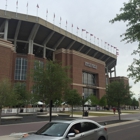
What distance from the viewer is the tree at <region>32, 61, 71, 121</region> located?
1612 cm

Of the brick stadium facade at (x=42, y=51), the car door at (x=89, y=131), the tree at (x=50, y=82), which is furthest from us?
the brick stadium facade at (x=42, y=51)

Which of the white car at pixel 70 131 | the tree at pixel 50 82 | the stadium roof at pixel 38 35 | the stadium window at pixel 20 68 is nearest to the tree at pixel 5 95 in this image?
the tree at pixel 50 82

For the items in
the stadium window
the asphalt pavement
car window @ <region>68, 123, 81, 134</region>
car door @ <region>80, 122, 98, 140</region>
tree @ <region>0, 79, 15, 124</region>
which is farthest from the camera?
the stadium window

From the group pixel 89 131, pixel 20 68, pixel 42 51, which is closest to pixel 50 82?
pixel 89 131

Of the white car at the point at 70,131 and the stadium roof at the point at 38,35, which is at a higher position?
the stadium roof at the point at 38,35

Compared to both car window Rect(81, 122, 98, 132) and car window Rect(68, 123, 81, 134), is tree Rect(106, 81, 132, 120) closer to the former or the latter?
car window Rect(81, 122, 98, 132)

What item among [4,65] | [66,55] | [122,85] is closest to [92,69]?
[66,55]

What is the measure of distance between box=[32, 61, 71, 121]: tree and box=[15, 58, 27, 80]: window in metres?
48.3

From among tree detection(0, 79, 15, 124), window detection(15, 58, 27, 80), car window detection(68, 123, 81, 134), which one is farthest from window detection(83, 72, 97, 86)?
car window detection(68, 123, 81, 134)

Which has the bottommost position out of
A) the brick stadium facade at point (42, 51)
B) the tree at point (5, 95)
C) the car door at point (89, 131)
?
the car door at point (89, 131)

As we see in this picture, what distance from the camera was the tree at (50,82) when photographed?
52.9 feet

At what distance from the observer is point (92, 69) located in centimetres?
8394

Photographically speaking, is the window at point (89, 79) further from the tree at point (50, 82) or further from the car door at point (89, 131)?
the car door at point (89, 131)

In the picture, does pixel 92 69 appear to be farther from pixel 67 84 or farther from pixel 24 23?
pixel 67 84
